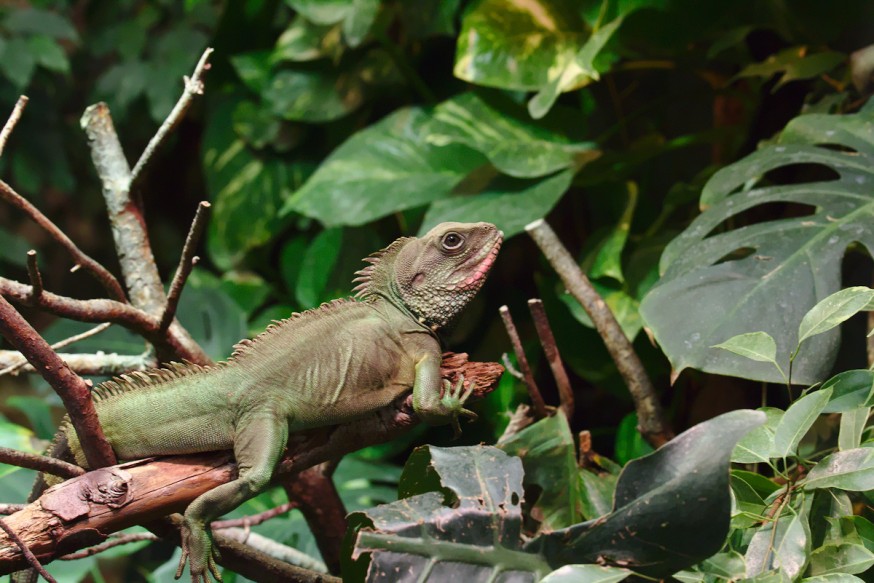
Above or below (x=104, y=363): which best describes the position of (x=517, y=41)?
above

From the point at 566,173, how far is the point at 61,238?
1.63 m

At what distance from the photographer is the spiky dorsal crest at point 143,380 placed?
1753 millimetres

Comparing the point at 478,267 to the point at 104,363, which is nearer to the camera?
the point at 478,267

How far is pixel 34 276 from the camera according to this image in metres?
1.69

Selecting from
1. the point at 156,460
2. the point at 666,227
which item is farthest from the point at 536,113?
→ the point at 156,460

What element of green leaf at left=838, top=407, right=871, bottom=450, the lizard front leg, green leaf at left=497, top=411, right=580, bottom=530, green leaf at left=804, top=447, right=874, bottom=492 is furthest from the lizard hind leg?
green leaf at left=838, top=407, right=871, bottom=450

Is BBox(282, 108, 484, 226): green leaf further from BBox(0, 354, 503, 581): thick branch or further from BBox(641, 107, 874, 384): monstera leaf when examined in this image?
BBox(0, 354, 503, 581): thick branch

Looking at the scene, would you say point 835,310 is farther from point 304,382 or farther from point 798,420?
point 304,382

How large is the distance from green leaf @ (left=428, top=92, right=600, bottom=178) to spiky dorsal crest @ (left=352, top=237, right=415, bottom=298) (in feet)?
3.00

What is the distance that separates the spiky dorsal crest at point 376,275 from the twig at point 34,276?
2.29 ft

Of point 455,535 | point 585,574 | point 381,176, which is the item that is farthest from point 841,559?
point 381,176

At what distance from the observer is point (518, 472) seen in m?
1.56

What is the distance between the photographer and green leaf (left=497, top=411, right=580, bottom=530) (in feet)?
6.70

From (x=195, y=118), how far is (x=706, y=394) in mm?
3752
